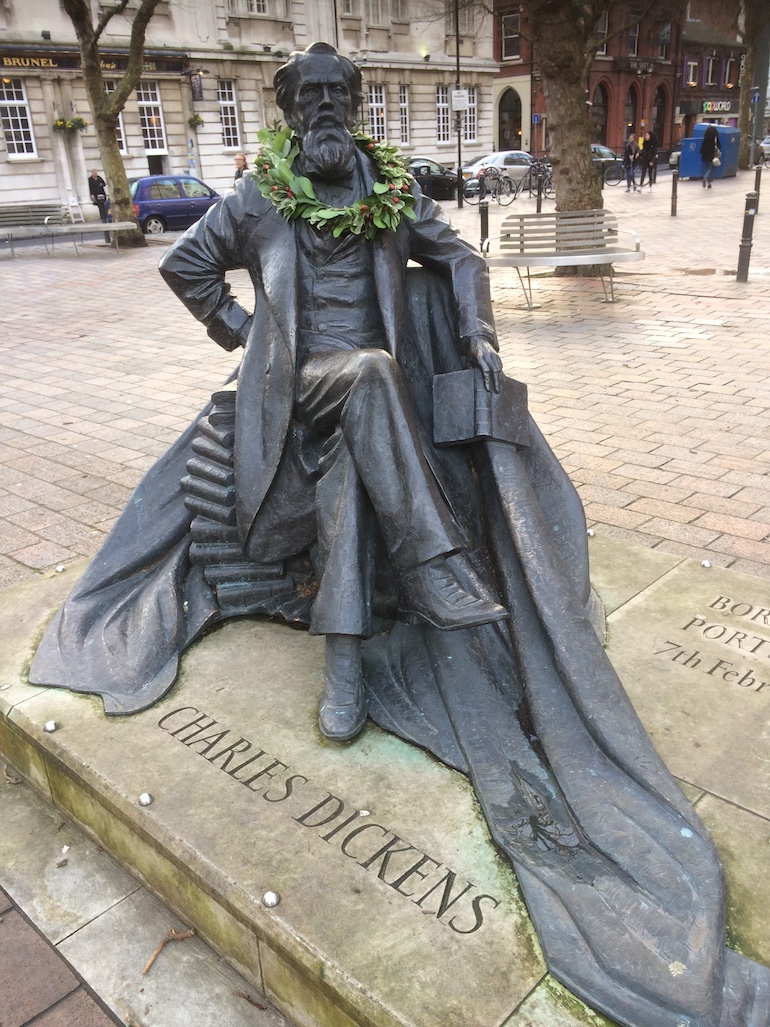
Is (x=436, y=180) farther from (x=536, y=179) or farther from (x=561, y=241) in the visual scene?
(x=561, y=241)

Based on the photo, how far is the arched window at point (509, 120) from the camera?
4406 centimetres

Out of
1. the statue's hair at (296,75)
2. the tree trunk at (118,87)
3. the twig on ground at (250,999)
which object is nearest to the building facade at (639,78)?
the tree trunk at (118,87)

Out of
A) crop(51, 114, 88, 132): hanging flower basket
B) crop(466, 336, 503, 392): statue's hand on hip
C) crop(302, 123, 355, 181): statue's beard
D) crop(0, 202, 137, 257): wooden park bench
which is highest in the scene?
crop(51, 114, 88, 132): hanging flower basket

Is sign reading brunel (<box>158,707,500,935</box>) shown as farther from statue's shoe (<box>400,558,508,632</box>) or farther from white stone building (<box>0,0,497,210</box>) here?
white stone building (<box>0,0,497,210</box>)

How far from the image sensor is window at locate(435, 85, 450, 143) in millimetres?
38281

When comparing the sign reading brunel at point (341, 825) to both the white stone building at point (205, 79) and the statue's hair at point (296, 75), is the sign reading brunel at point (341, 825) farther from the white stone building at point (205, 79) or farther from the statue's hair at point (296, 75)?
the white stone building at point (205, 79)

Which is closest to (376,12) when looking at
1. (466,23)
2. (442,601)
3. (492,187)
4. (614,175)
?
(466,23)

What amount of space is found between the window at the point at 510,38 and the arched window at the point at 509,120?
71.6 inches

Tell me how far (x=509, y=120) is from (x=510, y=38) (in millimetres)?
3664

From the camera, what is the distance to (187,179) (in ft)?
75.7

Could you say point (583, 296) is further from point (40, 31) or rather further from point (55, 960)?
point (40, 31)

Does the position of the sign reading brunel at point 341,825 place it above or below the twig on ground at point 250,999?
above

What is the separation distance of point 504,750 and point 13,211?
2707 centimetres

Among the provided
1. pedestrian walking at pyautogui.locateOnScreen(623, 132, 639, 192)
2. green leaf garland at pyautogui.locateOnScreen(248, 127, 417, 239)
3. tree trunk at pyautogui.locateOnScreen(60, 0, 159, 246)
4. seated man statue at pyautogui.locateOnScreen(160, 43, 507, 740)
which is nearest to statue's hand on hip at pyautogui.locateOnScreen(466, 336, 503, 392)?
seated man statue at pyautogui.locateOnScreen(160, 43, 507, 740)
